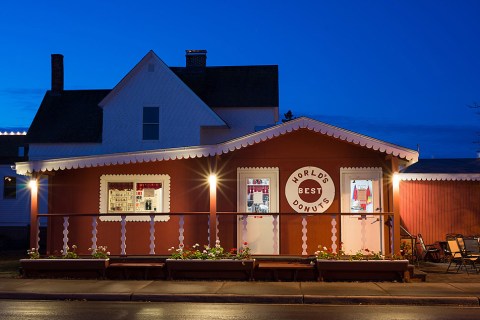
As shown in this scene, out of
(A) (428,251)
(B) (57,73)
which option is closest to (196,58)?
(B) (57,73)

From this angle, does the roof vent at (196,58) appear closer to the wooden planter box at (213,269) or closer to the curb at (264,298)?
the wooden planter box at (213,269)

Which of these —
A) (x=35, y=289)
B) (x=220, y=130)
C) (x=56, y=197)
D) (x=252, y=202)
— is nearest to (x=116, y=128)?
(x=220, y=130)

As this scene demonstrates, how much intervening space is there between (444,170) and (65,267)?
12243 mm

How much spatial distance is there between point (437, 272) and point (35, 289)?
957cm

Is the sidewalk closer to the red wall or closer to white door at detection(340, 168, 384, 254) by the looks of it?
white door at detection(340, 168, 384, 254)

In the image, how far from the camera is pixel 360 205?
631 inches

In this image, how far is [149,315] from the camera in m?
10.3

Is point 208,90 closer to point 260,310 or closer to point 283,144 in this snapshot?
point 283,144

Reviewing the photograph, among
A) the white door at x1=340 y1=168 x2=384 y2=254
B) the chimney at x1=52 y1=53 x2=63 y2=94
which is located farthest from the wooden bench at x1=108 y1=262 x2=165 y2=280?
the chimney at x1=52 y1=53 x2=63 y2=94

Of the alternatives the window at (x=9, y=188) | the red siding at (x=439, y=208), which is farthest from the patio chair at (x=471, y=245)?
the window at (x=9, y=188)

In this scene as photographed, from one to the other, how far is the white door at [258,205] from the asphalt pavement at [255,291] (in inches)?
86.5

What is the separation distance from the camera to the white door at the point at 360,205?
15.9 metres

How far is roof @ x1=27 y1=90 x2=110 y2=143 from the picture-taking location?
89.5 feet

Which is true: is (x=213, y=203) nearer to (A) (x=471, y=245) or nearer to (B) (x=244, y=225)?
(B) (x=244, y=225)
